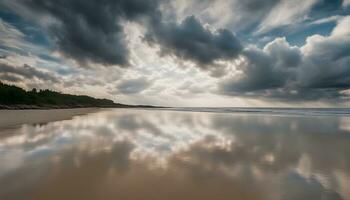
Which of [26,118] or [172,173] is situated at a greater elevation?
[26,118]

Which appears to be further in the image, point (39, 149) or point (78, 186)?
point (39, 149)

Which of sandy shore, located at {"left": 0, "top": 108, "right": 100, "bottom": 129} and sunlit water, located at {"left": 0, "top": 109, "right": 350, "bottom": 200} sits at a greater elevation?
sandy shore, located at {"left": 0, "top": 108, "right": 100, "bottom": 129}

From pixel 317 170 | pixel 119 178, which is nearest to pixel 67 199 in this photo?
pixel 119 178

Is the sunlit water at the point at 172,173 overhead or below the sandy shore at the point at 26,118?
below

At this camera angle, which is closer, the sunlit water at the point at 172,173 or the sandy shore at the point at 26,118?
the sunlit water at the point at 172,173

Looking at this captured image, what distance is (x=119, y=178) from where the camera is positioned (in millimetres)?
4781

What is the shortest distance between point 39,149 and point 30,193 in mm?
4776

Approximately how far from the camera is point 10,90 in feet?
192

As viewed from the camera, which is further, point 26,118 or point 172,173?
point 26,118

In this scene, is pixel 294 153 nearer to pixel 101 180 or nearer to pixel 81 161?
pixel 101 180

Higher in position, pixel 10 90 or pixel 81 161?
pixel 10 90

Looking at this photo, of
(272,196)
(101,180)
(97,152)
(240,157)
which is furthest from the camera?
(97,152)

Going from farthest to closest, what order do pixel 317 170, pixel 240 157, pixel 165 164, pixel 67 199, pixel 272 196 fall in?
1. pixel 240 157
2. pixel 165 164
3. pixel 317 170
4. pixel 272 196
5. pixel 67 199

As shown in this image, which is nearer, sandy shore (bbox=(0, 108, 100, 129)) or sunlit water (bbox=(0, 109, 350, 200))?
sunlit water (bbox=(0, 109, 350, 200))
